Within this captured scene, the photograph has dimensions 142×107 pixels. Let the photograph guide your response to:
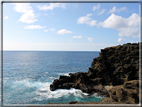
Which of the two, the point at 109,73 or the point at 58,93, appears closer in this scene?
the point at 58,93

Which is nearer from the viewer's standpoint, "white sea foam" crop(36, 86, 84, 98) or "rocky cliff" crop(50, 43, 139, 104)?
"white sea foam" crop(36, 86, 84, 98)

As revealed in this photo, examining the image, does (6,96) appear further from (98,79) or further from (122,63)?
(122,63)

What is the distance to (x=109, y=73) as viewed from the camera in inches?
1330

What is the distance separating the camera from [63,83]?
33656mm

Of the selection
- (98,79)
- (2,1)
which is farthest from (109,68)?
(2,1)

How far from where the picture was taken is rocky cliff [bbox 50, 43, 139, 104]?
3076 cm

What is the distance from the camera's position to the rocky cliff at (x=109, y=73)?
101ft

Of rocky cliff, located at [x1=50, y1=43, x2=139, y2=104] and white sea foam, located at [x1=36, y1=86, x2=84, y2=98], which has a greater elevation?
rocky cliff, located at [x1=50, y1=43, x2=139, y2=104]

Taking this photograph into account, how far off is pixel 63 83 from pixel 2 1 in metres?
29.9

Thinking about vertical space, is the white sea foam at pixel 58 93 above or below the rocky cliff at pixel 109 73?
below

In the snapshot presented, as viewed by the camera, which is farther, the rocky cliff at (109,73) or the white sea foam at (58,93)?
the rocky cliff at (109,73)

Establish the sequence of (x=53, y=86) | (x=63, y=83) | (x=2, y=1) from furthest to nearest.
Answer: (x=63, y=83) < (x=53, y=86) < (x=2, y=1)

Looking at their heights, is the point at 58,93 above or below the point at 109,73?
below

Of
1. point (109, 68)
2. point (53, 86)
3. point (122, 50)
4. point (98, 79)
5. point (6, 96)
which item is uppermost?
point (122, 50)
